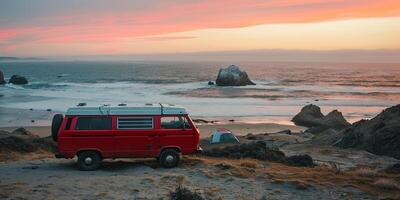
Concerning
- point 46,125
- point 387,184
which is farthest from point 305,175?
point 46,125

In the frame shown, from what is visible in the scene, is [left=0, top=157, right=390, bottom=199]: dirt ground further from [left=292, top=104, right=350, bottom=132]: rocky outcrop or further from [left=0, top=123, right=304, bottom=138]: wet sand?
[left=292, top=104, right=350, bottom=132]: rocky outcrop

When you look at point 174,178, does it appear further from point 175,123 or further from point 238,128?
point 238,128

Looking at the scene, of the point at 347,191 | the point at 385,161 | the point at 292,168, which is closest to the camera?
the point at 347,191

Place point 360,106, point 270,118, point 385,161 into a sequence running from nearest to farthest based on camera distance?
point 385,161
point 270,118
point 360,106

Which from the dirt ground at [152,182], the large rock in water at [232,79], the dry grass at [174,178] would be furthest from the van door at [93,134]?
the large rock in water at [232,79]

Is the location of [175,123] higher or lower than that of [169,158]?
higher

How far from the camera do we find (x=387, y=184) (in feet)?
42.1

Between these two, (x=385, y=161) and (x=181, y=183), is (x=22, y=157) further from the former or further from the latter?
(x=385, y=161)

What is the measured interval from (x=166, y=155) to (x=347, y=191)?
5.54m

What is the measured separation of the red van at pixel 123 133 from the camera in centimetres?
1402

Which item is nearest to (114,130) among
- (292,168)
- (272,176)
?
(272,176)

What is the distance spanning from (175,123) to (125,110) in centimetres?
163

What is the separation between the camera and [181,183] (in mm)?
12586

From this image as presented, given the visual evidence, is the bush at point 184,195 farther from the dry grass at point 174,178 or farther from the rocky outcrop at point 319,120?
the rocky outcrop at point 319,120
